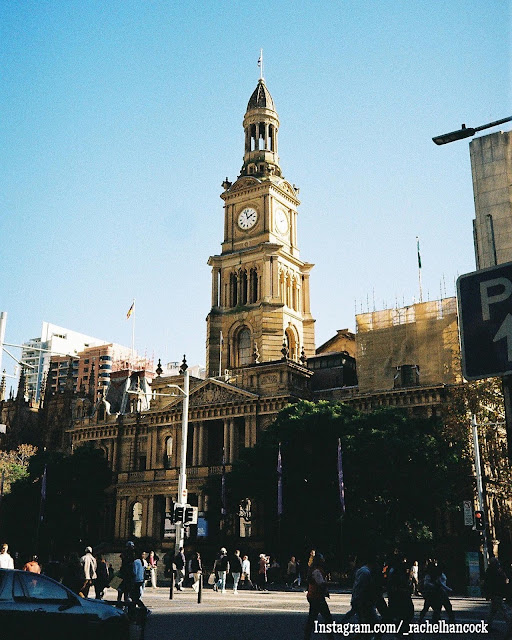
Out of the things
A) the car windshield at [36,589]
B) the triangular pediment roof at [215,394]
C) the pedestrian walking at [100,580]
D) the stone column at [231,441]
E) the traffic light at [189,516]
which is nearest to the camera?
the car windshield at [36,589]

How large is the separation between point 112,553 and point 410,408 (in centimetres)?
2759

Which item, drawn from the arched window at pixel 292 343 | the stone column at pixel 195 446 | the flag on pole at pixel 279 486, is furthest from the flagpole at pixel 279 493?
the arched window at pixel 292 343

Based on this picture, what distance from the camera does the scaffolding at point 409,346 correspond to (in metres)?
54.2

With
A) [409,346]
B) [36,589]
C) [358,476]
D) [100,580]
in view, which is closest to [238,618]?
[100,580]

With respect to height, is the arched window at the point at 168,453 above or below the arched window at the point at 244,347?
below

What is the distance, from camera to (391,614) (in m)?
14.4

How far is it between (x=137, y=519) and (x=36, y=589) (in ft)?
182

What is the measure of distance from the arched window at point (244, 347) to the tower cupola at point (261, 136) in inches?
724

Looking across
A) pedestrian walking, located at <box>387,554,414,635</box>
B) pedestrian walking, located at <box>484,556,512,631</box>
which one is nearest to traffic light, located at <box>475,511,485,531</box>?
pedestrian walking, located at <box>484,556,512,631</box>

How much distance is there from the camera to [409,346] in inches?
2218

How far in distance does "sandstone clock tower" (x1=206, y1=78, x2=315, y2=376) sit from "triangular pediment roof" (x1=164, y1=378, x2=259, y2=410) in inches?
219

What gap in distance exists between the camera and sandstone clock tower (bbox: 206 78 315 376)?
231ft

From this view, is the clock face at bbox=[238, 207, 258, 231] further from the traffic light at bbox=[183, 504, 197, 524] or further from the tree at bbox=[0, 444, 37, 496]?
the traffic light at bbox=[183, 504, 197, 524]

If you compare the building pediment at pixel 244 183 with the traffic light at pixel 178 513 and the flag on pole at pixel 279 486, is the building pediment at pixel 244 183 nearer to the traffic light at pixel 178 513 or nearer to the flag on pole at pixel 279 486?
the flag on pole at pixel 279 486
